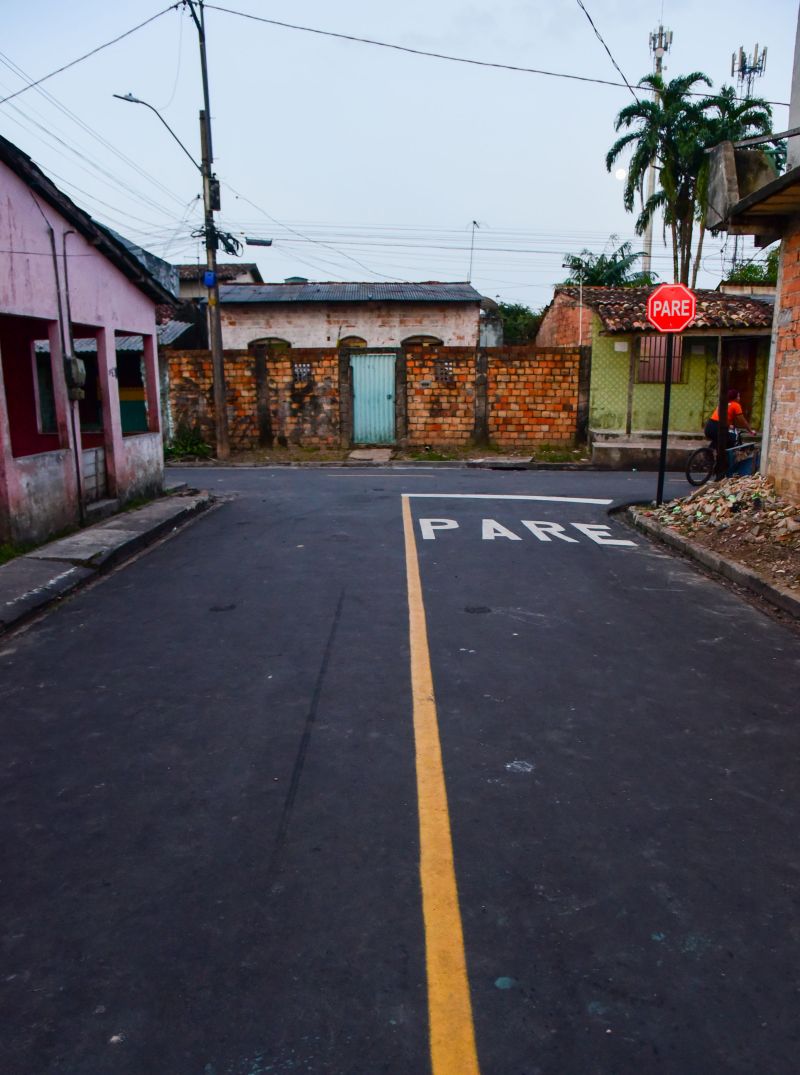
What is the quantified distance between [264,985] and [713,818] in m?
2.12

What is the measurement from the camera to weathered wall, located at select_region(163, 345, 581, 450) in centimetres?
2261

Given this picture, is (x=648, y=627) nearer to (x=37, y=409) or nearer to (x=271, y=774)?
(x=271, y=774)

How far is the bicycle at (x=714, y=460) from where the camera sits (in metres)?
14.3

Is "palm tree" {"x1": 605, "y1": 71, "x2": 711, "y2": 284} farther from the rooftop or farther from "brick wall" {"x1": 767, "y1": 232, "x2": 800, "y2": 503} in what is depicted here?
"brick wall" {"x1": 767, "y1": 232, "x2": 800, "y2": 503}

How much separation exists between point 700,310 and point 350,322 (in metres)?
13.4

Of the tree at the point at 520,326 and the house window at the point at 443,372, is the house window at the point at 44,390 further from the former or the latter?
the tree at the point at 520,326

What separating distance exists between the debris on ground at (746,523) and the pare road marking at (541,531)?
858mm

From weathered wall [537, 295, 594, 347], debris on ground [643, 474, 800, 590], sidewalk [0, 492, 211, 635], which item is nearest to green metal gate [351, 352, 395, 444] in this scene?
weathered wall [537, 295, 594, 347]

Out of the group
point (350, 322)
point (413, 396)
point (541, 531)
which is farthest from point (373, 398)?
point (541, 531)

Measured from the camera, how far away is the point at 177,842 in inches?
140

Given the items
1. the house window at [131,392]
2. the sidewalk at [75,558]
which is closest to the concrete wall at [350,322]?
the house window at [131,392]

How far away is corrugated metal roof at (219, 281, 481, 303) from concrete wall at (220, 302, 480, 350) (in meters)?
0.25

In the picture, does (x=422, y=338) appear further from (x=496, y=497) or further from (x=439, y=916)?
(x=439, y=916)

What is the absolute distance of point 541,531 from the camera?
37.1 ft
